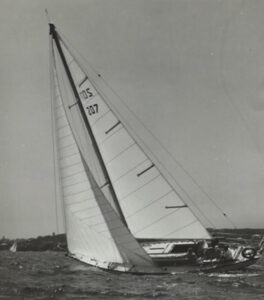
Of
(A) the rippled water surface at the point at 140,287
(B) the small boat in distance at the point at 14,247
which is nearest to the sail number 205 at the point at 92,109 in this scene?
(A) the rippled water surface at the point at 140,287

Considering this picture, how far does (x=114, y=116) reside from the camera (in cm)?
1850

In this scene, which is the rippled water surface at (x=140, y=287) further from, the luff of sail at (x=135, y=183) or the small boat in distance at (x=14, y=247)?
the small boat in distance at (x=14, y=247)

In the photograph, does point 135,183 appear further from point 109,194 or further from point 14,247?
point 14,247

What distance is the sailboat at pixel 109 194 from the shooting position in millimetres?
17812

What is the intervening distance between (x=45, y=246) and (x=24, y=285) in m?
74.4

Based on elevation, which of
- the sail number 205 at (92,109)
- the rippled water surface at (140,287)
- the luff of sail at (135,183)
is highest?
the sail number 205 at (92,109)

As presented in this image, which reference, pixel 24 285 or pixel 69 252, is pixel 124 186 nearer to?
pixel 69 252

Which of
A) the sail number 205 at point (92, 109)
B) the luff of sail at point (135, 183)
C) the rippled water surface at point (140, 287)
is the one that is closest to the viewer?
the rippled water surface at point (140, 287)

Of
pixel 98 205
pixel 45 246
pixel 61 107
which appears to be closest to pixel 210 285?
pixel 98 205

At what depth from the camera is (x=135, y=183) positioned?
60.3 ft

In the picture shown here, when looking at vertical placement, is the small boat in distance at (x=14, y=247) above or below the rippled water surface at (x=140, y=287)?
above

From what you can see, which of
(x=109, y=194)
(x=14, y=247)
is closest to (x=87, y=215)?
(x=109, y=194)

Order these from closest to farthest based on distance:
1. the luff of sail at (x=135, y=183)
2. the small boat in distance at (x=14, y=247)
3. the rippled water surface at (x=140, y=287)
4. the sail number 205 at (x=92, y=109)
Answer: the rippled water surface at (x=140, y=287)
the luff of sail at (x=135, y=183)
the sail number 205 at (x=92, y=109)
the small boat in distance at (x=14, y=247)

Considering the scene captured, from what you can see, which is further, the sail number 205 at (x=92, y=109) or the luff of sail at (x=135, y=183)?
the sail number 205 at (x=92, y=109)
